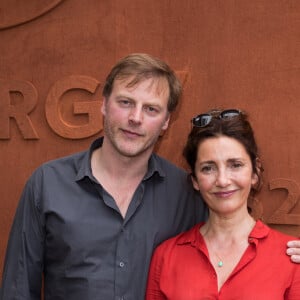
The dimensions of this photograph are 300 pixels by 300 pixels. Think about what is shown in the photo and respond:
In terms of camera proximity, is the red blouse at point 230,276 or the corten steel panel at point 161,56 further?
the corten steel panel at point 161,56

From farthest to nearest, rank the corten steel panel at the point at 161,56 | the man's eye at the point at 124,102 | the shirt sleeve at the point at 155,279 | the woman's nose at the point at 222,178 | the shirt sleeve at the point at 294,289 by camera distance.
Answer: the corten steel panel at the point at 161,56 → the man's eye at the point at 124,102 → the shirt sleeve at the point at 155,279 → the woman's nose at the point at 222,178 → the shirt sleeve at the point at 294,289

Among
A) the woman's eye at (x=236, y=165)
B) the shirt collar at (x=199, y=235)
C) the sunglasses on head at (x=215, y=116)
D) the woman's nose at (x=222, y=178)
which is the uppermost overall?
the sunglasses on head at (x=215, y=116)

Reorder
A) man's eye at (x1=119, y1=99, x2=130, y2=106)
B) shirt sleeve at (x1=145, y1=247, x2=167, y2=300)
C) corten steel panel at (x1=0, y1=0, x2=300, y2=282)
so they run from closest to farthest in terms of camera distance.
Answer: shirt sleeve at (x1=145, y1=247, x2=167, y2=300)
man's eye at (x1=119, y1=99, x2=130, y2=106)
corten steel panel at (x1=0, y1=0, x2=300, y2=282)

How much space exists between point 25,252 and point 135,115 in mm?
675

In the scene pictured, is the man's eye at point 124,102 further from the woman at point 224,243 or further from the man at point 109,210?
the woman at point 224,243

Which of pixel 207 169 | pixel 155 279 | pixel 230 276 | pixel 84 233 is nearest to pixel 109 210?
pixel 84 233

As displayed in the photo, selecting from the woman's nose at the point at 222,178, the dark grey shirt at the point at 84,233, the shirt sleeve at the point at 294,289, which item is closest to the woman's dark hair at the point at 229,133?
the woman's nose at the point at 222,178

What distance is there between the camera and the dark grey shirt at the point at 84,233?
179cm

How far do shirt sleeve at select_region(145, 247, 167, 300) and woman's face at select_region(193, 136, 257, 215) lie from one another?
274 millimetres

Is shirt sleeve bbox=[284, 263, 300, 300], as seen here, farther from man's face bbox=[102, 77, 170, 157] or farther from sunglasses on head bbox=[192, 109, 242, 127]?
man's face bbox=[102, 77, 170, 157]

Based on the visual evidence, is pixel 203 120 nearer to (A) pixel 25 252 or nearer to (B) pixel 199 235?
(B) pixel 199 235

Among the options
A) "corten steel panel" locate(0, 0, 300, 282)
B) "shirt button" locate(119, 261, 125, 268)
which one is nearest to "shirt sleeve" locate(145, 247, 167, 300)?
"shirt button" locate(119, 261, 125, 268)

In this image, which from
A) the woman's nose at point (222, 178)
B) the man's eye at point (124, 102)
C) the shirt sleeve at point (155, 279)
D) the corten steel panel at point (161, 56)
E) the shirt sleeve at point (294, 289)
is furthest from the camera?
the corten steel panel at point (161, 56)

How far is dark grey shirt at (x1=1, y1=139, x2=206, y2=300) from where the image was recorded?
5.89ft
